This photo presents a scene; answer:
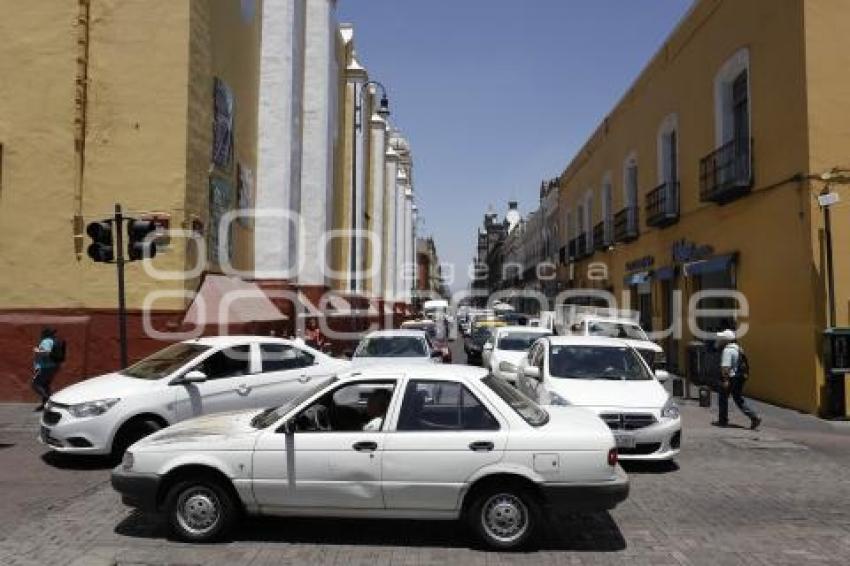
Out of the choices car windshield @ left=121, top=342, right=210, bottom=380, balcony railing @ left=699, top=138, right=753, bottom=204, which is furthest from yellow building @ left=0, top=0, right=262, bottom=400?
balcony railing @ left=699, top=138, right=753, bottom=204

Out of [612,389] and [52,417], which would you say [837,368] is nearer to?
[612,389]

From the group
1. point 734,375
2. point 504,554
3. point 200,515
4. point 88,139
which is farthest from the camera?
point 88,139

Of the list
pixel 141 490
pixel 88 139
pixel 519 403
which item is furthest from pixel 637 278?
pixel 141 490

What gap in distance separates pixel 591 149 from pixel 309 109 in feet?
49.1

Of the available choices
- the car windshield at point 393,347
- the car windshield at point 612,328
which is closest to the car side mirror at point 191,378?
the car windshield at point 393,347

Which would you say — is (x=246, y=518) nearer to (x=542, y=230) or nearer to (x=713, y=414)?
(x=713, y=414)

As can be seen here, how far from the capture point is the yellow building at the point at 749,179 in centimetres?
1446

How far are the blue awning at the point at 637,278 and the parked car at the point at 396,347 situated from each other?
1262 cm

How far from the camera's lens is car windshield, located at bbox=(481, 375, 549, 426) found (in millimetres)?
6399

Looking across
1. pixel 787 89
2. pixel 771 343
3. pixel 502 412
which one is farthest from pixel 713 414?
pixel 502 412

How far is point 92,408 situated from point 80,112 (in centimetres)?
886

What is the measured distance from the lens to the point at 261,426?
257 inches

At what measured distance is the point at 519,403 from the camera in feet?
21.7

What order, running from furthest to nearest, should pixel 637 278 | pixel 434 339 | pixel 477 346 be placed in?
pixel 477 346
pixel 434 339
pixel 637 278
